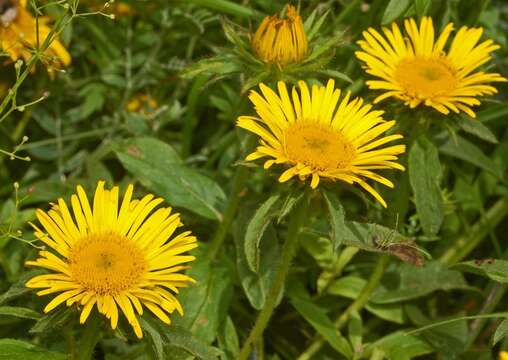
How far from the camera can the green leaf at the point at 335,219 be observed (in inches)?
77.9

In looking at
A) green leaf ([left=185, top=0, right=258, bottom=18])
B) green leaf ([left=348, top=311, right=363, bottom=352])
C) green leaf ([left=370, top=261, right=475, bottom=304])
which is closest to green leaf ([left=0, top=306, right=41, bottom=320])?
green leaf ([left=348, top=311, right=363, bottom=352])

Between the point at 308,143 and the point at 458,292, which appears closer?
the point at 308,143

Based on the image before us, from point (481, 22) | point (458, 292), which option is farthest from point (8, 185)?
point (481, 22)

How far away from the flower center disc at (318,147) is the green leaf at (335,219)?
8cm

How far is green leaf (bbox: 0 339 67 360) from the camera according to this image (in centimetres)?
193

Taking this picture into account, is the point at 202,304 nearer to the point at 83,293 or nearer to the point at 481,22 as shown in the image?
the point at 83,293

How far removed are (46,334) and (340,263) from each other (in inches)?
39.1

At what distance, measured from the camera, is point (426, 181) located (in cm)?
247

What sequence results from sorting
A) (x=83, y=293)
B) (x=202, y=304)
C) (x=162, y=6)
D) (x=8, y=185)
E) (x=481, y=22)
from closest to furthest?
(x=83, y=293) → (x=202, y=304) → (x=8, y=185) → (x=481, y=22) → (x=162, y=6)

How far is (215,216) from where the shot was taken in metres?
2.62

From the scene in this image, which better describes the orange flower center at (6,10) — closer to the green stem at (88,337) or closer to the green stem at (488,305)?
the green stem at (88,337)

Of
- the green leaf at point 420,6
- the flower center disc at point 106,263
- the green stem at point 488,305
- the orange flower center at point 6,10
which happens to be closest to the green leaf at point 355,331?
the green stem at point 488,305

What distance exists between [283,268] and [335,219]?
25 cm

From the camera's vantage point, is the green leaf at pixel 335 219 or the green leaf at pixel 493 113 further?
the green leaf at pixel 493 113
